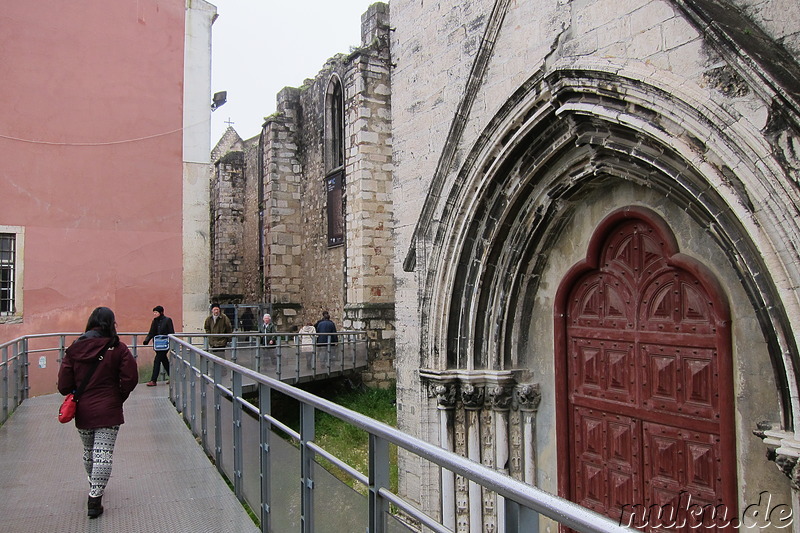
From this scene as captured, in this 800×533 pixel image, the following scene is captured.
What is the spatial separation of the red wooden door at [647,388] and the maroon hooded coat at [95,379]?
12.1 feet

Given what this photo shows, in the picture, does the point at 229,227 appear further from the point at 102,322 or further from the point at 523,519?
the point at 523,519

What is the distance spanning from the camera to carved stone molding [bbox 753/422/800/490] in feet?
11.9

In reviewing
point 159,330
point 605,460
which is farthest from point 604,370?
point 159,330

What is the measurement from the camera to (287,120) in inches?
782

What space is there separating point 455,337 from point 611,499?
6.59 ft

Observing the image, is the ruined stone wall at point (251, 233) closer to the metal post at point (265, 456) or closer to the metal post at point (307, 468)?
the metal post at point (265, 456)

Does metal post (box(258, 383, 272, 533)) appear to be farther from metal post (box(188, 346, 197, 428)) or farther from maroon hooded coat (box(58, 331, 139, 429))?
metal post (box(188, 346, 197, 428))

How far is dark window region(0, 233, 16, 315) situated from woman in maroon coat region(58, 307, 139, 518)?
905 centimetres

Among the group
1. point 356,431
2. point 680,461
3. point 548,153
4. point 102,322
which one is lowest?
point 356,431

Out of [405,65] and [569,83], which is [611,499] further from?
[405,65]

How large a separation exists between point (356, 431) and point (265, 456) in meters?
6.47

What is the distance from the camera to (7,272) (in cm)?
1215

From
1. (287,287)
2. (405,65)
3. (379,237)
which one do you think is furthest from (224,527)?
(287,287)

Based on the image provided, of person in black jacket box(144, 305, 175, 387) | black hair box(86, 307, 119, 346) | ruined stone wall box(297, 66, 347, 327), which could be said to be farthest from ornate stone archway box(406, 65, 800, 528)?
ruined stone wall box(297, 66, 347, 327)
